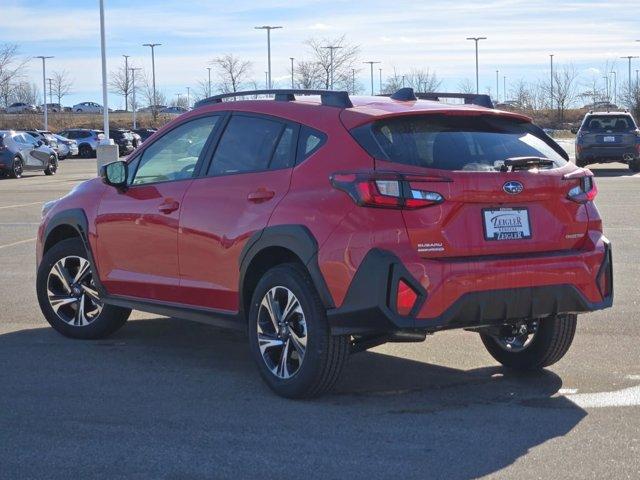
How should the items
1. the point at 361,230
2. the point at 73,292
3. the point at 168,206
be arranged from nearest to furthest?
1. the point at 361,230
2. the point at 168,206
3. the point at 73,292

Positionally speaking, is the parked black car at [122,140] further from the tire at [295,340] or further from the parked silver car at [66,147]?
the tire at [295,340]

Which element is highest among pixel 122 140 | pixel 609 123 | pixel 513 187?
pixel 122 140

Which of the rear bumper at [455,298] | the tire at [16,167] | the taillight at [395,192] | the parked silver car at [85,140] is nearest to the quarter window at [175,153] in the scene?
the taillight at [395,192]

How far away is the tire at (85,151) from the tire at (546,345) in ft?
183

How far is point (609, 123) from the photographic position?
3181 centimetres

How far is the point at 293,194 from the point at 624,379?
2323mm

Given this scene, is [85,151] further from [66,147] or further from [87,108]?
[87,108]

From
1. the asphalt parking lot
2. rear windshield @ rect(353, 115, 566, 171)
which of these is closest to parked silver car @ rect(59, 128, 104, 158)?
the asphalt parking lot

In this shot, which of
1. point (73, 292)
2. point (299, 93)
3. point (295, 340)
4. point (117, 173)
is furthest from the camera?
point (73, 292)

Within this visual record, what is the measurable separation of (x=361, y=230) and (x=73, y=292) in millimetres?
3186

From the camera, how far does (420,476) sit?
4.95m

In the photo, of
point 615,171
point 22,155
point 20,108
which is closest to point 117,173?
point 615,171

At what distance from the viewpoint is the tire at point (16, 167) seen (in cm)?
3538

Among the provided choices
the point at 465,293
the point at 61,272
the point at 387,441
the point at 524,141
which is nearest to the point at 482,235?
the point at 465,293
